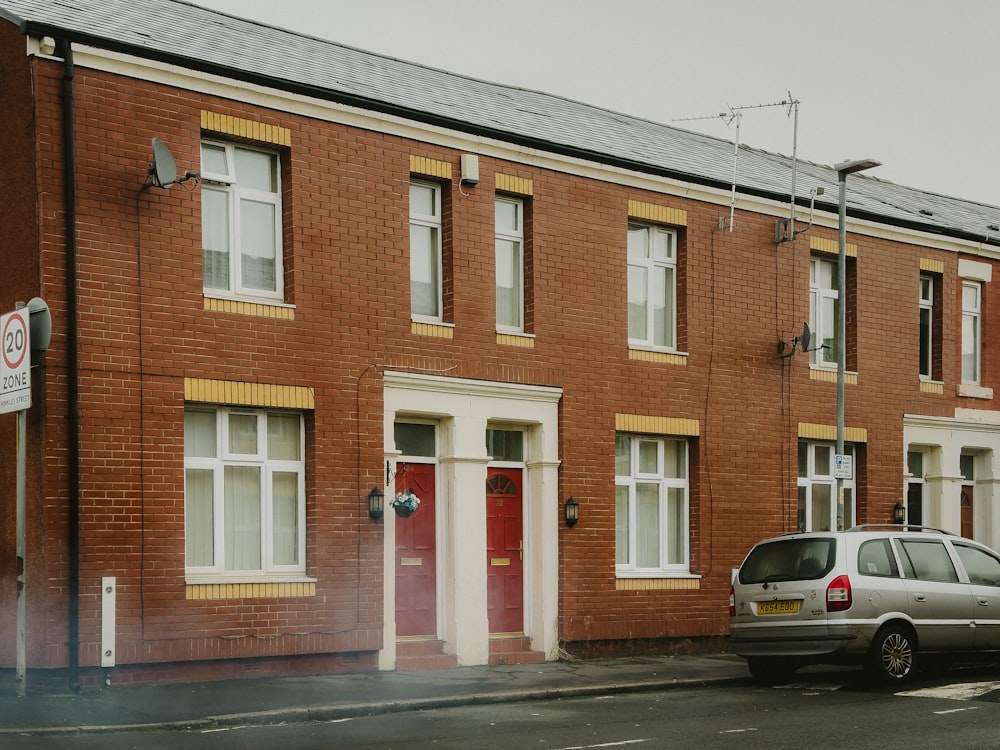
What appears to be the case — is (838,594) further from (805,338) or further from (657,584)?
(805,338)

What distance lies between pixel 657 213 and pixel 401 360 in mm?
4773

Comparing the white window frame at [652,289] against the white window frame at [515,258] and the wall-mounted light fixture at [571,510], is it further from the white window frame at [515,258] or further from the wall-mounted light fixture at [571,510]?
the wall-mounted light fixture at [571,510]

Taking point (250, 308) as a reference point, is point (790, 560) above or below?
below

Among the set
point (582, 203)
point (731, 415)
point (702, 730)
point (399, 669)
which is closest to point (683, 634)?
point (731, 415)

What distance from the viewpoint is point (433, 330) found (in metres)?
16.8

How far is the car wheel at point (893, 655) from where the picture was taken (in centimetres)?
1477

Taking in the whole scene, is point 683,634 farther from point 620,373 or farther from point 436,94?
point 436,94

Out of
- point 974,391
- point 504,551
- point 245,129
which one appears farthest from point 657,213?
point 974,391

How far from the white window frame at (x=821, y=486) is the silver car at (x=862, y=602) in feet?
16.4

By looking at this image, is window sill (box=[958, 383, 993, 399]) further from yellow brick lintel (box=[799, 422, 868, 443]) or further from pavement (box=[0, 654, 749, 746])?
pavement (box=[0, 654, 749, 746])

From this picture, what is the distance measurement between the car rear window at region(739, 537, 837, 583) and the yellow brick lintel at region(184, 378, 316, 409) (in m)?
5.26

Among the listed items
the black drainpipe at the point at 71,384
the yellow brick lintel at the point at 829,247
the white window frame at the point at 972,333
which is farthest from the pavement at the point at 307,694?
the white window frame at the point at 972,333

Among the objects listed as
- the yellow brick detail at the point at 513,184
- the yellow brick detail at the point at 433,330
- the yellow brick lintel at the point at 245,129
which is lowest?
the yellow brick detail at the point at 433,330

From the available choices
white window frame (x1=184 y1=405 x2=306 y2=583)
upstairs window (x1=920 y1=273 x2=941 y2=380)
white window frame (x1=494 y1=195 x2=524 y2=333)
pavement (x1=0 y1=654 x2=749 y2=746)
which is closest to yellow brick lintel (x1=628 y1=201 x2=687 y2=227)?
white window frame (x1=494 y1=195 x2=524 y2=333)
